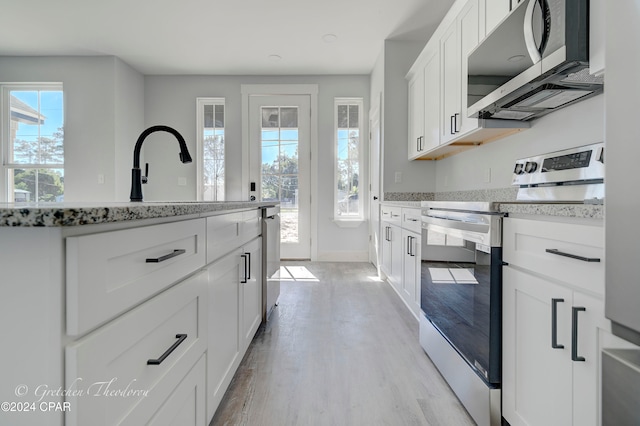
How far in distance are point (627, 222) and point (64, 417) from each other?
92 cm

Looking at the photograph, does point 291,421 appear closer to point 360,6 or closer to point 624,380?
point 624,380

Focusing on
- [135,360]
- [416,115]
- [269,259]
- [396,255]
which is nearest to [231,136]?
[416,115]

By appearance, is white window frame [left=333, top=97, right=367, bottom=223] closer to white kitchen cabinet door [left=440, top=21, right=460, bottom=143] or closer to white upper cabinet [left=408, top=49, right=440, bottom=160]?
white upper cabinet [left=408, top=49, right=440, bottom=160]

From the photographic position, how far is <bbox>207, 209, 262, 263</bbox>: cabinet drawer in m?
1.12

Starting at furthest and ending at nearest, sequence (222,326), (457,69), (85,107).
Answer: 1. (85,107)
2. (457,69)
3. (222,326)

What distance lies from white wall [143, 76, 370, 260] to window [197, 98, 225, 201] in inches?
3.8

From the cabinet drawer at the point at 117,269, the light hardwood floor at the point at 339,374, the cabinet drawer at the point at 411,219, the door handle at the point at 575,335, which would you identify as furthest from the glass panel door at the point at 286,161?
the door handle at the point at 575,335

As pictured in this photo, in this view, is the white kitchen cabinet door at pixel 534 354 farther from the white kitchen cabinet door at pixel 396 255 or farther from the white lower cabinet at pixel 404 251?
the white kitchen cabinet door at pixel 396 255

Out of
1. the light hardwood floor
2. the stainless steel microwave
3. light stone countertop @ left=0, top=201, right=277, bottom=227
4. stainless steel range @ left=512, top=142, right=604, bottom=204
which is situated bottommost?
the light hardwood floor

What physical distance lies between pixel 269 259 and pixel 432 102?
1.93 meters

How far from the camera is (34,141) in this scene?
409 cm

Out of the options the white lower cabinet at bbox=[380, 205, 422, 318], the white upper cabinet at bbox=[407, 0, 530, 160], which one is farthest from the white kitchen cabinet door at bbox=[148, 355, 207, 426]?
the white upper cabinet at bbox=[407, 0, 530, 160]

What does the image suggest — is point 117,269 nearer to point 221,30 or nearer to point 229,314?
point 229,314

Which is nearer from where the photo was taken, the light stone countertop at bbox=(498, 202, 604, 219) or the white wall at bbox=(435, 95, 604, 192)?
the light stone countertop at bbox=(498, 202, 604, 219)
